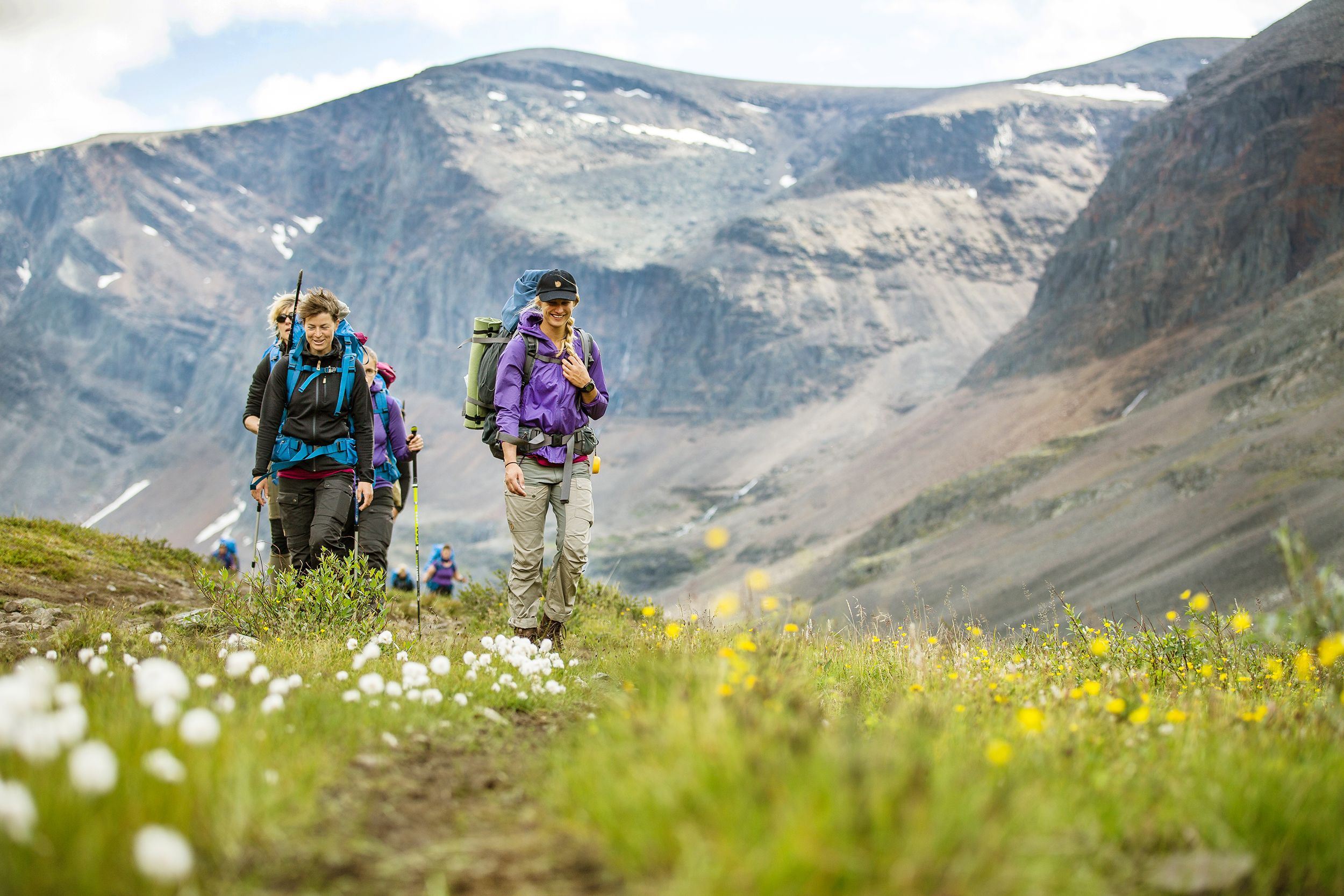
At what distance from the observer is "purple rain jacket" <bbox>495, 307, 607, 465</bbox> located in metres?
6.52

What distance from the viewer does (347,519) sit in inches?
281

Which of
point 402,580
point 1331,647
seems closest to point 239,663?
point 1331,647

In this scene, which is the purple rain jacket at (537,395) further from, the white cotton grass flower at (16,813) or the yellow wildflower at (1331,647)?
the white cotton grass flower at (16,813)

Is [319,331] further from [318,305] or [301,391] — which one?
[301,391]

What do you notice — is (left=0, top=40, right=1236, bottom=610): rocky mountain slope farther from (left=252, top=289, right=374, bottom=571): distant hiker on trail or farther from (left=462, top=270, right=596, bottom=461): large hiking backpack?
(left=252, top=289, right=374, bottom=571): distant hiker on trail

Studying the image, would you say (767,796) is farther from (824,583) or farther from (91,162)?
(91,162)

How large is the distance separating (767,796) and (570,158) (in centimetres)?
14979

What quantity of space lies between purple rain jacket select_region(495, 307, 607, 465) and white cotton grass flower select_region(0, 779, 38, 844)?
180 inches

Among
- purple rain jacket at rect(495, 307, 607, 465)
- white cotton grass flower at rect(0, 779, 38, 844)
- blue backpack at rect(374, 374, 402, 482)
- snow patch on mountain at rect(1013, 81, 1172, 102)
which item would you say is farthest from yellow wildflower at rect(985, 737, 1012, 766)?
snow patch on mountain at rect(1013, 81, 1172, 102)

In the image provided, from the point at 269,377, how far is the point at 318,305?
2.58 ft

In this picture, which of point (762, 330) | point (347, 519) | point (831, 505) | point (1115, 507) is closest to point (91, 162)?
point (762, 330)

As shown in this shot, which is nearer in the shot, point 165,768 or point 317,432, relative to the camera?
point 165,768

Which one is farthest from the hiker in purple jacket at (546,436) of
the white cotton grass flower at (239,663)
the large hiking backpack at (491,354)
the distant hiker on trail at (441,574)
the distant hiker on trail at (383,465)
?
the distant hiker on trail at (441,574)

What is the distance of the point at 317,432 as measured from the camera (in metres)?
6.56
